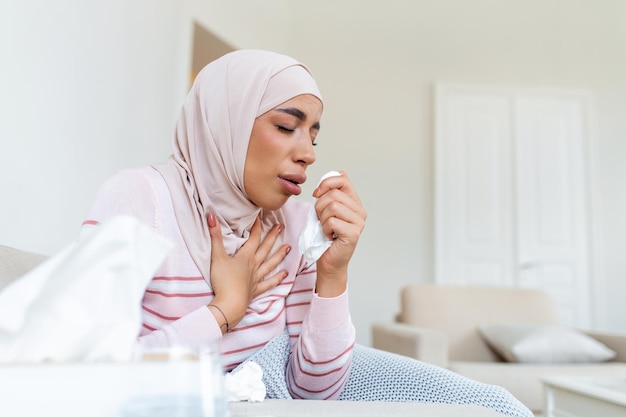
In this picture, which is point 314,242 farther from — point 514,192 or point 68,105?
point 514,192

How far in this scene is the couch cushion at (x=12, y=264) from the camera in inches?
36.8

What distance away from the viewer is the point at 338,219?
38.5 inches

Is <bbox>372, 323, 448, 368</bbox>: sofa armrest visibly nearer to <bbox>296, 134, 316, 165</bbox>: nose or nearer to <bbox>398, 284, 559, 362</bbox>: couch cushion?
<bbox>398, 284, 559, 362</bbox>: couch cushion

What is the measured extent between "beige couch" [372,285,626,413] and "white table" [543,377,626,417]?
46cm

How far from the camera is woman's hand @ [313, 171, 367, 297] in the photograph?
97 cm

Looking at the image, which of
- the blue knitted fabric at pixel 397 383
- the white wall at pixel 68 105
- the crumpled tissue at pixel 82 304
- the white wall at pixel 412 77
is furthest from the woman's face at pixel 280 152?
the white wall at pixel 412 77

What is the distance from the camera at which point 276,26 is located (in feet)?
15.9

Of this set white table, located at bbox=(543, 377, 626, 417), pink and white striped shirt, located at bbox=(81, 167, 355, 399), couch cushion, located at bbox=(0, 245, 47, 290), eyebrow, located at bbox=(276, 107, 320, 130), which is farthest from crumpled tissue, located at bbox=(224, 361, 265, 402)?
white table, located at bbox=(543, 377, 626, 417)

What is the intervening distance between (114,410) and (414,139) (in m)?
4.73

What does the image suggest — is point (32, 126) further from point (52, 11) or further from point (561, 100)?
point (561, 100)

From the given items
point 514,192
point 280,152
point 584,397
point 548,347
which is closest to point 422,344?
point 584,397

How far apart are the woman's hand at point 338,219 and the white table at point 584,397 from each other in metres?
0.94

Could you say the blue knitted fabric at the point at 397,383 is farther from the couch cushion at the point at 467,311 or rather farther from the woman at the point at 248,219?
the couch cushion at the point at 467,311

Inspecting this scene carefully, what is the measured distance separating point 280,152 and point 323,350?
1.14 feet
